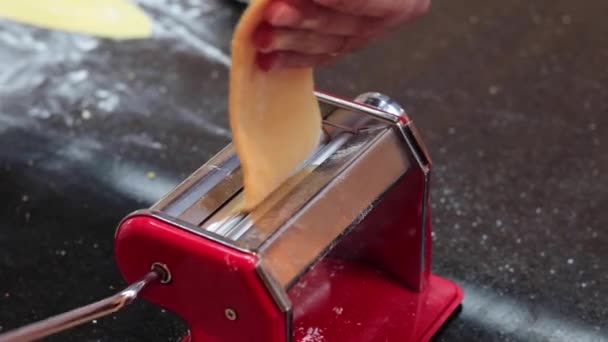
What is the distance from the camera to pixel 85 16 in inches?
48.7

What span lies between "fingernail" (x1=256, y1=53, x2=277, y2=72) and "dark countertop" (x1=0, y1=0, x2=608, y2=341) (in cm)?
31

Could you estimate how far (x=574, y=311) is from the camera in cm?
77

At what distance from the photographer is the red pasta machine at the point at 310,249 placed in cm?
56

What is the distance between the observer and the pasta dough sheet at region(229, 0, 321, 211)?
549 mm

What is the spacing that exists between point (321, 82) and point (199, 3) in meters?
0.30

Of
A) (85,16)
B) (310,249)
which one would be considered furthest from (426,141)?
(85,16)

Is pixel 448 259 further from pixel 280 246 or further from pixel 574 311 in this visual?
pixel 280 246

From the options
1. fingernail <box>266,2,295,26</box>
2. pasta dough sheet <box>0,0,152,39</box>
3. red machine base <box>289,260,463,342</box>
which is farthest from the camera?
pasta dough sheet <box>0,0,152,39</box>

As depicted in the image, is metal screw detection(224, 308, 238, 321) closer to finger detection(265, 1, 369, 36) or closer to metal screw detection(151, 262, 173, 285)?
metal screw detection(151, 262, 173, 285)

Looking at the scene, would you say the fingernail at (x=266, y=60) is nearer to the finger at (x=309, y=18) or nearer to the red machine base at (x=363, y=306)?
the finger at (x=309, y=18)

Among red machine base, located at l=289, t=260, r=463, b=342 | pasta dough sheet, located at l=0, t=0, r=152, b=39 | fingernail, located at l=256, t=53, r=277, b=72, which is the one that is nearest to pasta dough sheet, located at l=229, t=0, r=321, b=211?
fingernail, located at l=256, t=53, r=277, b=72

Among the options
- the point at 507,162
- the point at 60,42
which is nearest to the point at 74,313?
the point at 507,162

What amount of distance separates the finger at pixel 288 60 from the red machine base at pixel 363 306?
0.24 m

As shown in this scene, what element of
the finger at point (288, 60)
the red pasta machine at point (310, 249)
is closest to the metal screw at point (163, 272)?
the red pasta machine at point (310, 249)
